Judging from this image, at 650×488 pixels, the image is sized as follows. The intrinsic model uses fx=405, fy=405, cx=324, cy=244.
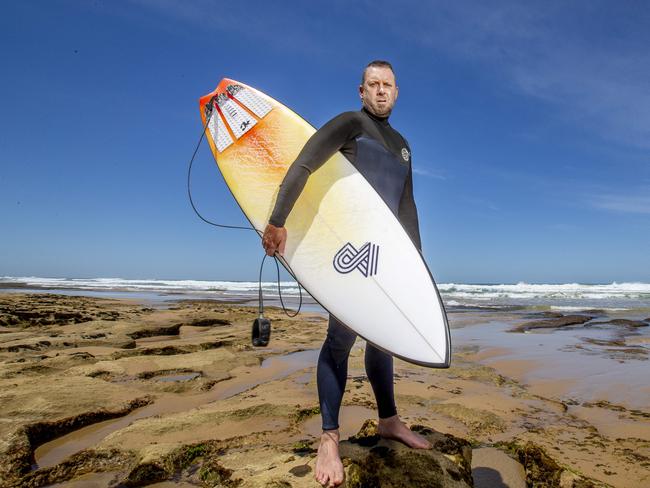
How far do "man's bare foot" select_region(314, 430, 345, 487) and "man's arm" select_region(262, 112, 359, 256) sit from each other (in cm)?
90

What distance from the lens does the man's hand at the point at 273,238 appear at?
192 cm

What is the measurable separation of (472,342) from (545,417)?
13.2 ft

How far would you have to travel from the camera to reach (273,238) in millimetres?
1924

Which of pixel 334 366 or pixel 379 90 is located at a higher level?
pixel 379 90

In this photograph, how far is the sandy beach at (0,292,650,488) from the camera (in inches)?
76.3

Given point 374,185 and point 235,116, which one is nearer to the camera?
point 374,185

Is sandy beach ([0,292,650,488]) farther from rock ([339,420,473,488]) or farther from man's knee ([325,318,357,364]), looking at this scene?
man's knee ([325,318,357,364])

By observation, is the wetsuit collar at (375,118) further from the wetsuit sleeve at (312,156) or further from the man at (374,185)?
the wetsuit sleeve at (312,156)

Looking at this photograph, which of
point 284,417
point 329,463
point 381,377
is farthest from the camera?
point 284,417

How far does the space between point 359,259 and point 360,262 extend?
0.02 m

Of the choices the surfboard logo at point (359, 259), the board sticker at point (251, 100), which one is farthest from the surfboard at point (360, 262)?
the board sticker at point (251, 100)

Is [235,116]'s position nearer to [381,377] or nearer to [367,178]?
[367,178]

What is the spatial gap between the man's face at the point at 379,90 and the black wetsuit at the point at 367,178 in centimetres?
5

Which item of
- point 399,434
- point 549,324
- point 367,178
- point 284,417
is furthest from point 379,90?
point 549,324
